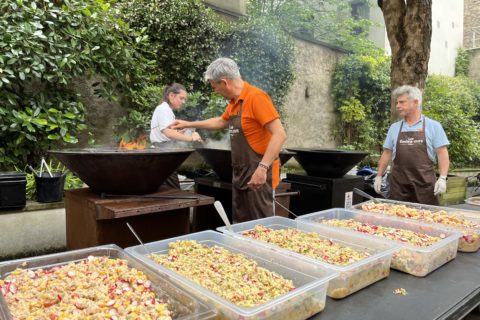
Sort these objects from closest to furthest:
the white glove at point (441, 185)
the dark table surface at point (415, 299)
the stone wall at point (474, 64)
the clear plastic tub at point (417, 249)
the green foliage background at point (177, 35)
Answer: the dark table surface at point (415, 299) < the clear plastic tub at point (417, 249) < the white glove at point (441, 185) < the green foliage background at point (177, 35) < the stone wall at point (474, 64)

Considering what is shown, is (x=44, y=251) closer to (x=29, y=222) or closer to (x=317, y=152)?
(x=29, y=222)

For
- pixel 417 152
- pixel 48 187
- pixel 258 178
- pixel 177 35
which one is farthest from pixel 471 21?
pixel 48 187

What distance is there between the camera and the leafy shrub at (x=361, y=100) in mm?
10297

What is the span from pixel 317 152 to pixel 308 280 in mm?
2983

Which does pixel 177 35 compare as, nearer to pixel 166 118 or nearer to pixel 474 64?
pixel 166 118

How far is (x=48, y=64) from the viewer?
4762 millimetres

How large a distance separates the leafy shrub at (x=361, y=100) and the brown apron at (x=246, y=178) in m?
7.65

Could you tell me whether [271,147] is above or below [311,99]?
below

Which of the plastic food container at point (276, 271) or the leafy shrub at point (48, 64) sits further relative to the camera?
the leafy shrub at point (48, 64)

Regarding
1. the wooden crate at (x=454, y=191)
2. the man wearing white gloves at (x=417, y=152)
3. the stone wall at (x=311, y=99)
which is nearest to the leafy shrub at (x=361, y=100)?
the stone wall at (x=311, y=99)

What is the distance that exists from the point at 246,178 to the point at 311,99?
23.6 feet

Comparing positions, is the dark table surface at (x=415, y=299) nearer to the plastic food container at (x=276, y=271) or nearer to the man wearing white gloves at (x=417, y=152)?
the plastic food container at (x=276, y=271)

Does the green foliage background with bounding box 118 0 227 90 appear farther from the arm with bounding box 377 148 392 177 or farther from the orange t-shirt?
the arm with bounding box 377 148 392 177

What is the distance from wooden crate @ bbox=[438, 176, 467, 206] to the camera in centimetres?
613
